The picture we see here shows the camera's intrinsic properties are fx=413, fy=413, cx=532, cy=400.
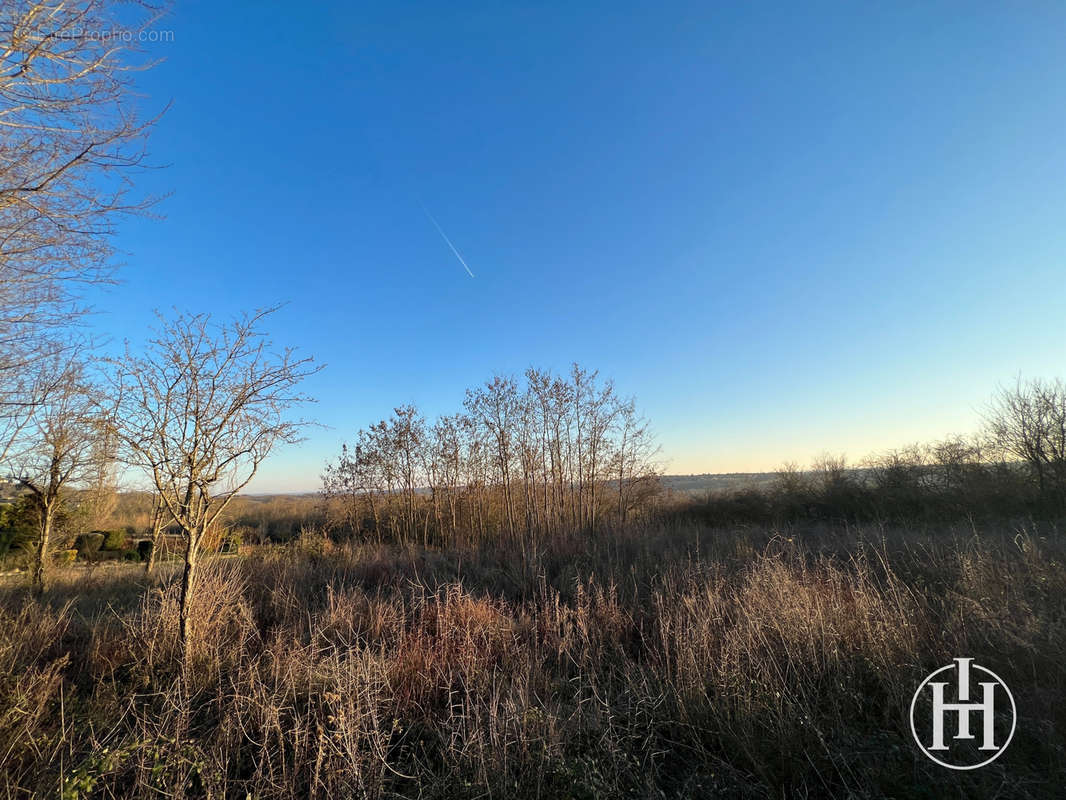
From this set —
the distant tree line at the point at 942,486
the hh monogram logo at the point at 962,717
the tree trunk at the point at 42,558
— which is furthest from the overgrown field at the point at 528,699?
the distant tree line at the point at 942,486

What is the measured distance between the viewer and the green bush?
17359 millimetres

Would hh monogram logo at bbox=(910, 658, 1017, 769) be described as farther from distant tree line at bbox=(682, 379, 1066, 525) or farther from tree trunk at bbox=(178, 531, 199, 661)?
distant tree line at bbox=(682, 379, 1066, 525)

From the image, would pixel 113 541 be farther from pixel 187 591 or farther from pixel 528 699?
pixel 528 699

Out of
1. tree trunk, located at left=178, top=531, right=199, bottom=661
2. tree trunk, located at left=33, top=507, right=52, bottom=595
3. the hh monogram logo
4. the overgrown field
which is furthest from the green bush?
the hh monogram logo

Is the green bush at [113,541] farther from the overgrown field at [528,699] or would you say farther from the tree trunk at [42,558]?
the overgrown field at [528,699]

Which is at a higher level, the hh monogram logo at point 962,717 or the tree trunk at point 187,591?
the tree trunk at point 187,591

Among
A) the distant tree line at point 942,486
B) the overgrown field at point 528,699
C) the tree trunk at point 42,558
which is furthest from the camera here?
the distant tree line at point 942,486

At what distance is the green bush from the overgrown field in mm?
17158

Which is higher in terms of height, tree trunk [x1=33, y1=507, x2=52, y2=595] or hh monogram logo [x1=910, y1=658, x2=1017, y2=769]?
tree trunk [x1=33, y1=507, x2=52, y2=595]

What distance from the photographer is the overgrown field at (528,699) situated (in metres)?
2.38

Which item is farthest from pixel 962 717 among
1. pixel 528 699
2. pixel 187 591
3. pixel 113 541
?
pixel 113 541

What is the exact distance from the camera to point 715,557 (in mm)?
7793

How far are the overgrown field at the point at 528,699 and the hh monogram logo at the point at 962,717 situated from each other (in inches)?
3.5

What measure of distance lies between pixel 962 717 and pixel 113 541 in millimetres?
25577
